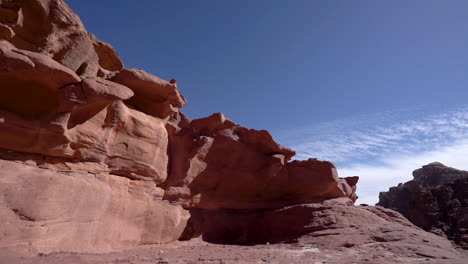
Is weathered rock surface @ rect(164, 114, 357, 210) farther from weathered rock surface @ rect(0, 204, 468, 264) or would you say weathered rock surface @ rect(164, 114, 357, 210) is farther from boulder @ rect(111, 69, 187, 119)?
boulder @ rect(111, 69, 187, 119)

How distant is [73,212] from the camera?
8227 mm

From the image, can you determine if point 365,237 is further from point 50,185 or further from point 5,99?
point 5,99

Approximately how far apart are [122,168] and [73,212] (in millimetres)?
2562

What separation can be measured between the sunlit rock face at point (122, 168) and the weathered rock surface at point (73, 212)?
28 millimetres

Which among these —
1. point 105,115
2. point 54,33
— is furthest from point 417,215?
point 54,33

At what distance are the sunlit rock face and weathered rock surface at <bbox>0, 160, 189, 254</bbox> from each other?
3cm

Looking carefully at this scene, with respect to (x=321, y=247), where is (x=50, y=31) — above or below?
above

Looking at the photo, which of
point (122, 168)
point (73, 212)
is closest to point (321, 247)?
point (122, 168)

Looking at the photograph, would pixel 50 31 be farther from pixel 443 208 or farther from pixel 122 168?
pixel 443 208

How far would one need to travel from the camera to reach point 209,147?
15070mm

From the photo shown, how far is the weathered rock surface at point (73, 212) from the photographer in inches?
275

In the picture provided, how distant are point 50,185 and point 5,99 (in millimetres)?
2684

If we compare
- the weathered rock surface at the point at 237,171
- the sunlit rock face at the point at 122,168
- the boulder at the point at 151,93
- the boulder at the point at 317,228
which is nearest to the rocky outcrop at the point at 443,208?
the boulder at the point at 317,228

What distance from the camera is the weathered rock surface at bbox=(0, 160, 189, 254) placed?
23.0 ft
